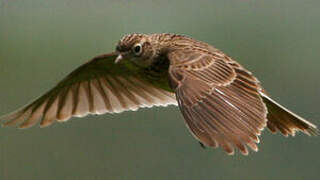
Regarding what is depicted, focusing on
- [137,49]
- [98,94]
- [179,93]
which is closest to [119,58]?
[137,49]

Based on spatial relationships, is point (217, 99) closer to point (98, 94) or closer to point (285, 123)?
point (285, 123)

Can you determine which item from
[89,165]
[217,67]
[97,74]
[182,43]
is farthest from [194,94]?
[89,165]

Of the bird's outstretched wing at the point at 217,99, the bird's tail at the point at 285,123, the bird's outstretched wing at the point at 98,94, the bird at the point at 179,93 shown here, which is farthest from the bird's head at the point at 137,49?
the bird's tail at the point at 285,123

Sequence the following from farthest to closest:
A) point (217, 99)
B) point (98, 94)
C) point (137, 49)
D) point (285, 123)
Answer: point (98, 94) → point (137, 49) → point (285, 123) → point (217, 99)

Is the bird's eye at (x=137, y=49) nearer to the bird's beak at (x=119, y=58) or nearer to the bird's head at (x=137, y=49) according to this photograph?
the bird's head at (x=137, y=49)

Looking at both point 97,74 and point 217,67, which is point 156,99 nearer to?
point 97,74

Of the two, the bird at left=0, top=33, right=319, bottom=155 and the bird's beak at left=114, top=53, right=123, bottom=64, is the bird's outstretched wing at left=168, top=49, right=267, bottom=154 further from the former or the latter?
the bird's beak at left=114, top=53, right=123, bottom=64
